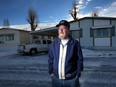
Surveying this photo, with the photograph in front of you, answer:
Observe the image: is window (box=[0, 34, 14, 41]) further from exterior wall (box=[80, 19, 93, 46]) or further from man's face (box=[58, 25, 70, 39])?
man's face (box=[58, 25, 70, 39])

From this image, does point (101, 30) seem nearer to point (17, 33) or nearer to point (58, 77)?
point (17, 33)

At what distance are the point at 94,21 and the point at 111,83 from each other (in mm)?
20539

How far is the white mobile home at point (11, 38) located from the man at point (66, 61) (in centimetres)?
3412

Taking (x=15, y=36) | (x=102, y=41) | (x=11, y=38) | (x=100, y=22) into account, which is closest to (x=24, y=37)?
(x=15, y=36)

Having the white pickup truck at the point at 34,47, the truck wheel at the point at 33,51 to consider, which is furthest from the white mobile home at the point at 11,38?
the truck wheel at the point at 33,51

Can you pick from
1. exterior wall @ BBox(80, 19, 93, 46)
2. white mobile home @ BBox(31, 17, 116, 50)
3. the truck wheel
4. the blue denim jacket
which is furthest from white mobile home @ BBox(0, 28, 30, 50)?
the blue denim jacket

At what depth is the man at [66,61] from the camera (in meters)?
3.40

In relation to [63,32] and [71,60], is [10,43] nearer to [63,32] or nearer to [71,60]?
[63,32]

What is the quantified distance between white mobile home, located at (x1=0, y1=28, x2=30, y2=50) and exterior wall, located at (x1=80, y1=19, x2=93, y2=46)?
14.0 metres

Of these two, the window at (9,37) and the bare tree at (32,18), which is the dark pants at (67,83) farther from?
the bare tree at (32,18)

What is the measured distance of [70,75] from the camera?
3.40m

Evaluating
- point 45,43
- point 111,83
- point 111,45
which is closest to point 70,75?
point 111,83

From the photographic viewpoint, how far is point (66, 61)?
11.1ft

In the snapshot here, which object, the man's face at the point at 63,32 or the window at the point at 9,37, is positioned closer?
the man's face at the point at 63,32
